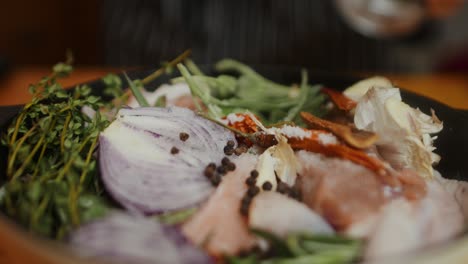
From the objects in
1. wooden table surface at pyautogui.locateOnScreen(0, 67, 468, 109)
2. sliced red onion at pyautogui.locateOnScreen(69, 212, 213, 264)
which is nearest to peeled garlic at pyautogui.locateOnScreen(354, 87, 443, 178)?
sliced red onion at pyautogui.locateOnScreen(69, 212, 213, 264)

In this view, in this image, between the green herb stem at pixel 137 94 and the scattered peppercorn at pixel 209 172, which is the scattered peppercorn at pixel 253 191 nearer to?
the scattered peppercorn at pixel 209 172

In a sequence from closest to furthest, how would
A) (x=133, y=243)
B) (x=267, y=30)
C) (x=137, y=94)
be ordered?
1. (x=133, y=243)
2. (x=137, y=94)
3. (x=267, y=30)

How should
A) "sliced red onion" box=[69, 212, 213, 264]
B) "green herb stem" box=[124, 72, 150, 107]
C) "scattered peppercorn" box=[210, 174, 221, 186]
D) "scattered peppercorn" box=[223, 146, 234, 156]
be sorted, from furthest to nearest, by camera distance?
1. "green herb stem" box=[124, 72, 150, 107]
2. "scattered peppercorn" box=[223, 146, 234, 156]
3. "scattered peppercorn" box=[210, 174, 221, 186]
4. "sliced red onion" box=[69, 212, 213, 264]

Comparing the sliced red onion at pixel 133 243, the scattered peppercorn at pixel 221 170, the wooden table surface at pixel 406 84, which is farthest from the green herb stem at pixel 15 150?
the wooden table surface at pixel 406 84

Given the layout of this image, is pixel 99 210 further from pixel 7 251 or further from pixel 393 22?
pixel 393 22

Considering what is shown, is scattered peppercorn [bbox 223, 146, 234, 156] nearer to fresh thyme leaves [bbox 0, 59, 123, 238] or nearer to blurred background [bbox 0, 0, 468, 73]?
fresh thyme leaves [bbox 0, 59, 123, 238]

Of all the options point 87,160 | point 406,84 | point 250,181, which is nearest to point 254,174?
point 250,181

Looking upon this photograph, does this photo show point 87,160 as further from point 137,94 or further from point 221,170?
point 137,94
